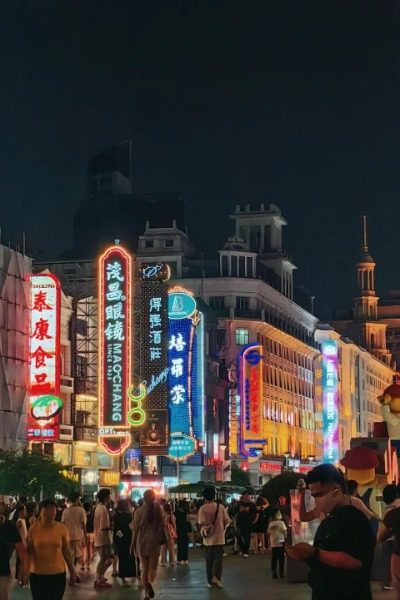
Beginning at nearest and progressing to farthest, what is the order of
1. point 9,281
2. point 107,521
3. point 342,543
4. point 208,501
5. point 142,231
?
point 342,543, point 208,501, point 107,521, point 9,281, point 142,231

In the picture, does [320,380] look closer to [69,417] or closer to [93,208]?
[93,208]

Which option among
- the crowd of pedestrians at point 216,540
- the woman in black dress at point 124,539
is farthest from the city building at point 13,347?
the woman in black dress at point 124,539

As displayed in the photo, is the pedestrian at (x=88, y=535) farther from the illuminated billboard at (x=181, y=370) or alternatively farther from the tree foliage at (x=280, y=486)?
the illuminated billboard at (x=181, y=370)

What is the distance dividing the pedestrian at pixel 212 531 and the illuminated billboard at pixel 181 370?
4863 cm

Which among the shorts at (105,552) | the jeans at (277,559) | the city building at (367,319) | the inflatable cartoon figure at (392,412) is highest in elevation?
the city building at (367,319)

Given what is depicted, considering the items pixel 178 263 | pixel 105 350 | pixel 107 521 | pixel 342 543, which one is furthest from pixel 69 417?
pixel 342 543

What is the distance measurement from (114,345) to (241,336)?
37.6m

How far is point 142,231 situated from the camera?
10694cm

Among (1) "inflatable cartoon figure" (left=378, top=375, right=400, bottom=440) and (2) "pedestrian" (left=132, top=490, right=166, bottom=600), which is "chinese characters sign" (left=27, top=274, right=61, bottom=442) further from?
(2) "pedestrian" (left=132, top=490, right=166, bottom=600)

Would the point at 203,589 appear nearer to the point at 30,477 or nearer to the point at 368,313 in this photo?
the point at 30,477

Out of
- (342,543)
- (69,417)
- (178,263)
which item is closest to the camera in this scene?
(342,543)

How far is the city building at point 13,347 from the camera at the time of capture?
5481cm

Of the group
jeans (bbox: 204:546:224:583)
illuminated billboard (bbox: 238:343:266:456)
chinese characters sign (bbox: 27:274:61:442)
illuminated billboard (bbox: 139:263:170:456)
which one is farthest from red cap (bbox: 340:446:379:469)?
illuminated billboard (bbox: 238:343:266:456)

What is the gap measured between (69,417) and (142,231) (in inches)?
1769
